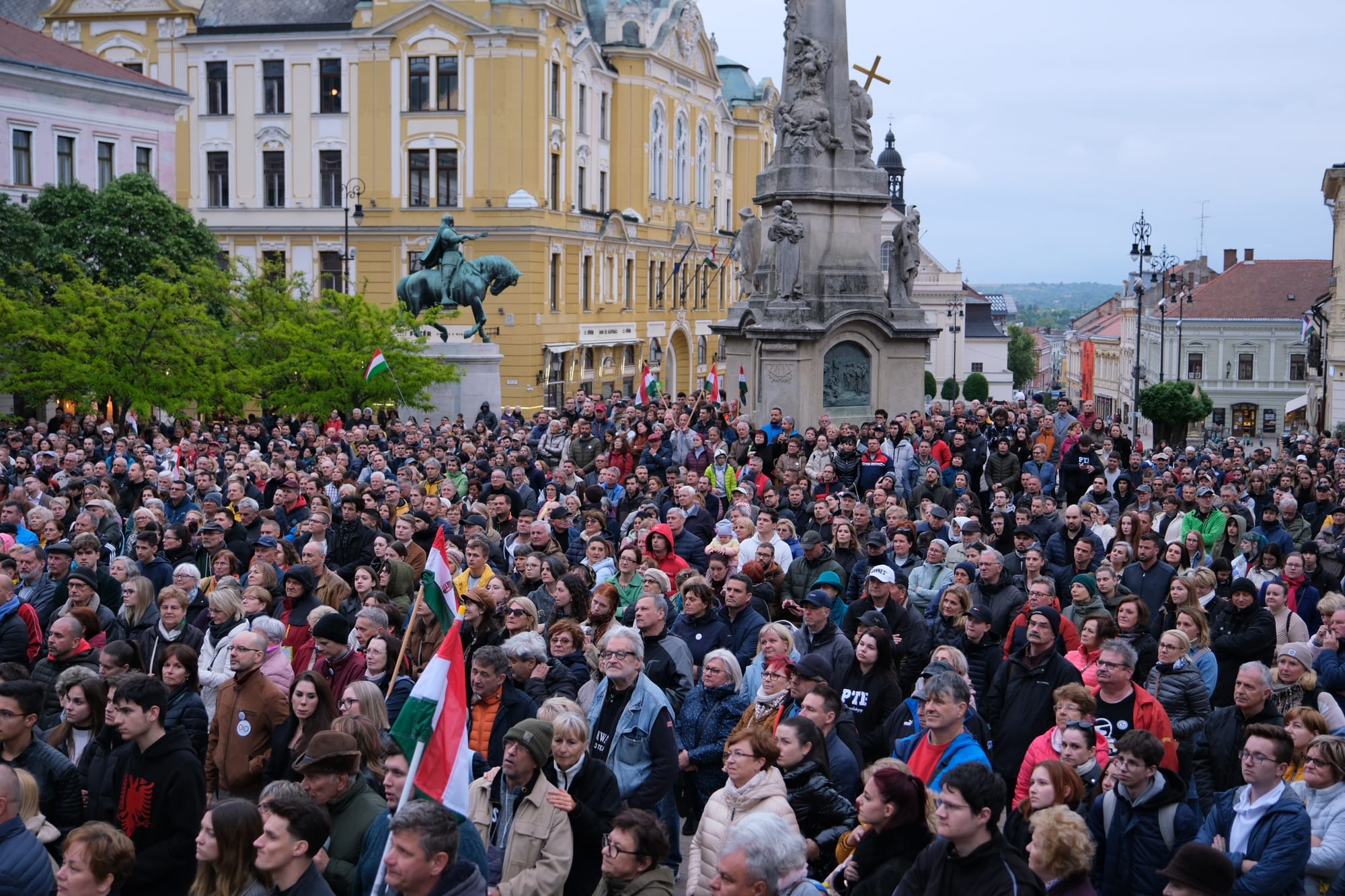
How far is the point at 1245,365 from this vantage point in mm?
89875

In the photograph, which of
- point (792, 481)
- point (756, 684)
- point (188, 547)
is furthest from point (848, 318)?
point (756, 684)

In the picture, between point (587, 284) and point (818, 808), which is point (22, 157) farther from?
point (818, 808)

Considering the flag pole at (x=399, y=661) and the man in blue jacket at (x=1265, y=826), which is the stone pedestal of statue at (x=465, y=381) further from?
the man in blue jacket at (x=1265, y=826)

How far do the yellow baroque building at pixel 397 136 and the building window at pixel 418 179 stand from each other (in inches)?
2.1

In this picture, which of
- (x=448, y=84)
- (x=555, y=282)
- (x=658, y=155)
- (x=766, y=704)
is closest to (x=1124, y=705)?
(x=766, y=704)

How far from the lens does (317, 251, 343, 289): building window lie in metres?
55.6

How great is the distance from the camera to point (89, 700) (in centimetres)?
802

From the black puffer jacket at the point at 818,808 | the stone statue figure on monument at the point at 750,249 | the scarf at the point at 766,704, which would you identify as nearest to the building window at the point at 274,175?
the stone statue figure on monument at the point at 750,249

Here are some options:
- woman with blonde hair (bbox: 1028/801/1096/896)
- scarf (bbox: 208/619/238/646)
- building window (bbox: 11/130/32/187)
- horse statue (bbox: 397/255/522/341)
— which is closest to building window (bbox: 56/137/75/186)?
building window (bbox: 11/130/32/187)

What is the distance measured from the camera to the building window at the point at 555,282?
5575 cm

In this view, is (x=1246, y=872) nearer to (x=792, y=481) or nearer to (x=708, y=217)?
(x=792, y=481)

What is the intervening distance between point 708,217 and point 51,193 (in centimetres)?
3808

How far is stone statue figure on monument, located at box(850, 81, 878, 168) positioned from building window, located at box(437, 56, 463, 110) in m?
28.8

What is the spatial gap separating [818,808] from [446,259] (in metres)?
30.2
